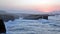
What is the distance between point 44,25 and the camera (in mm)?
1201

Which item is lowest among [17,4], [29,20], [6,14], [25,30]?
[25,30]

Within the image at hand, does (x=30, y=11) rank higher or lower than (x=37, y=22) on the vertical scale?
higher

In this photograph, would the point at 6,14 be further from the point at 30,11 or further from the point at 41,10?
the point at 41,10

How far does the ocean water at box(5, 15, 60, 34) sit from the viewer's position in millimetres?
1187

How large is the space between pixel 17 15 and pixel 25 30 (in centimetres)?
23

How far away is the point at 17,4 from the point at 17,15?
16 cm

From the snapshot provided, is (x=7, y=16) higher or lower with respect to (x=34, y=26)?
higher

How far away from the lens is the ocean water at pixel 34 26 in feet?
3.89

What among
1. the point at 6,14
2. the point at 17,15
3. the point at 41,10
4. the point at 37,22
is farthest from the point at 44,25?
the point at 6,14

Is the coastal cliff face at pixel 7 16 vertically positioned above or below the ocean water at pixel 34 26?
above

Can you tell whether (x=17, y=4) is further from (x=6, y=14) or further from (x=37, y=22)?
(x=37, y=22)

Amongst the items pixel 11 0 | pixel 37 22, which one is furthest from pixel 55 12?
pixel 11 0

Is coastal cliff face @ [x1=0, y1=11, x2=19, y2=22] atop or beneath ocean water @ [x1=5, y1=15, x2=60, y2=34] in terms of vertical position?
atop

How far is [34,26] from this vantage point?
1199 millimetres
